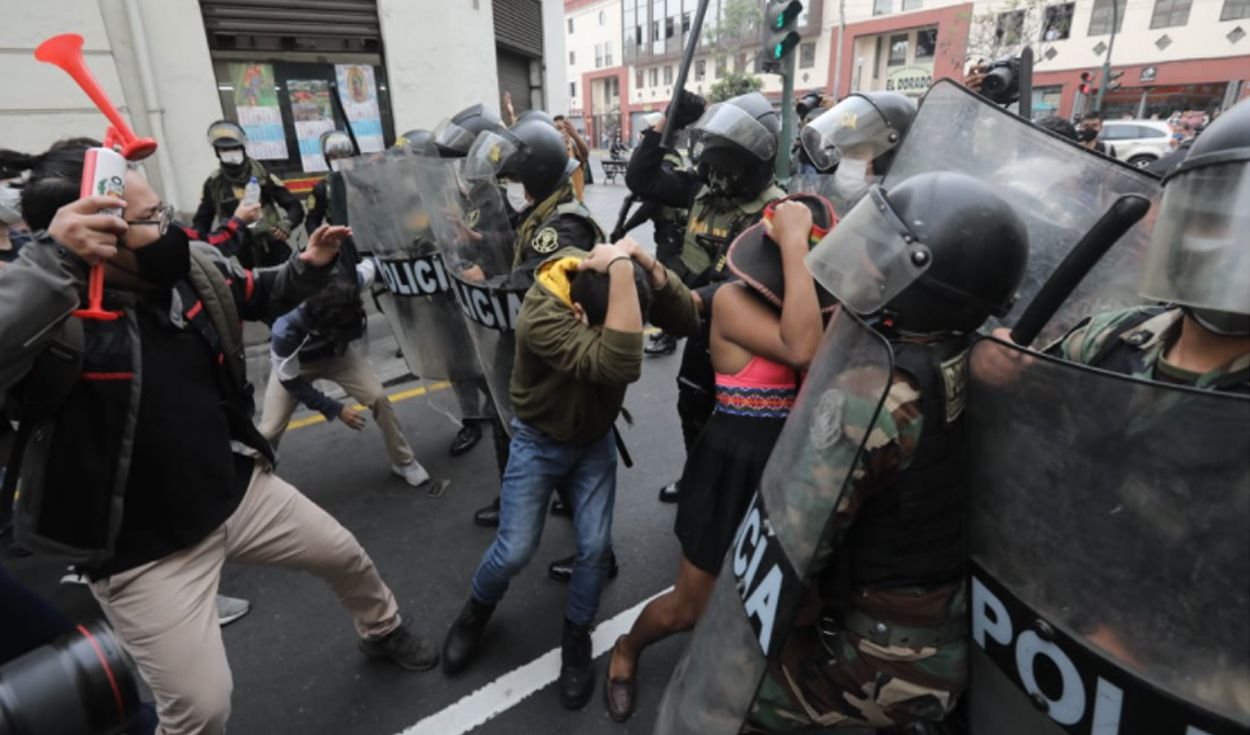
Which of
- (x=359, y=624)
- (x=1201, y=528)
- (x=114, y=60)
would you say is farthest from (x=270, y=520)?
(x=114, y=60)

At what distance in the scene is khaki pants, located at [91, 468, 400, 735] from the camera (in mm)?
1711

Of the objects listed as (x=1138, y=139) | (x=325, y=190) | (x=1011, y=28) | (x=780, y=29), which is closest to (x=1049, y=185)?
(x=325, y=190)

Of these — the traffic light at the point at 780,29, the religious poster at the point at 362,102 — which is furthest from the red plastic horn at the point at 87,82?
the religious poster at the point at 362,102

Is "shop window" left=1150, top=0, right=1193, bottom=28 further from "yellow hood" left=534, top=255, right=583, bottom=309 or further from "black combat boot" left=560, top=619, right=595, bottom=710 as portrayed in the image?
"black combat boot" left=560, top=619, right=595, bottom=710

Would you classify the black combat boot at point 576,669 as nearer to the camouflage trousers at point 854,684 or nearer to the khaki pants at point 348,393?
the camouflage trousers at point 854,684

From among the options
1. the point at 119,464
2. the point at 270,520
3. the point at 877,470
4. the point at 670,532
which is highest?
the point at 877,470

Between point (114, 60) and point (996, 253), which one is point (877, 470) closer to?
point (996, 253)

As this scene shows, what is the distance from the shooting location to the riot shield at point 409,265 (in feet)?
10.8

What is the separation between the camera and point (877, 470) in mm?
1195

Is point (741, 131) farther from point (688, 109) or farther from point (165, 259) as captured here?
point (165, 259)

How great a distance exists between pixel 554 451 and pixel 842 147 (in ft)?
6.25

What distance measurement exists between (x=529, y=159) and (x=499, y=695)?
6.91 feet

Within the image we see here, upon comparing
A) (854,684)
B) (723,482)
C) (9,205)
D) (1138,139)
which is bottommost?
(854,684)

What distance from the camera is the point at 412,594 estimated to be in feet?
9.70
